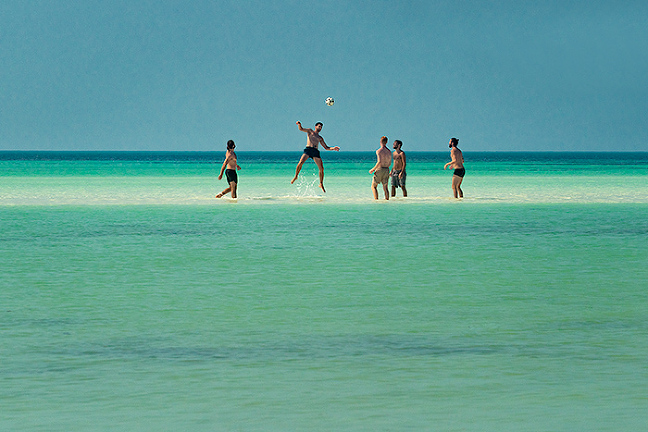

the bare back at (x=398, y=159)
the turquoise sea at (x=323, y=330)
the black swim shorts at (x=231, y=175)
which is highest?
the bare back at (x=398, y=159)

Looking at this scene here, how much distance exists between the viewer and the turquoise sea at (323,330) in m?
5.33

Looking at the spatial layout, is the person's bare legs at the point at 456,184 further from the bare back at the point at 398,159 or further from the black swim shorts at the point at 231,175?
the black swim shorts at the point at 231,175

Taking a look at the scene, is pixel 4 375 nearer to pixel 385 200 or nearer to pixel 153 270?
pixel 153 270

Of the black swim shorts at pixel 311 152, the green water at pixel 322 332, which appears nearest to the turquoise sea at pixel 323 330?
the green water at pixel 322 332

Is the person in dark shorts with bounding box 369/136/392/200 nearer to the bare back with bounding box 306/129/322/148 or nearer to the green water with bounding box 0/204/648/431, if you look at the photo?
the bare back with bounding box 306/129/322/148

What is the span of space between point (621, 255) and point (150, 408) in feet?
29.7

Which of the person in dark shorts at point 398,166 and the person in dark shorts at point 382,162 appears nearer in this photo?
the person in dark shorts at point 398,166

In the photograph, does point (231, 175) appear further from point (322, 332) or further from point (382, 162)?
point (322, 332)

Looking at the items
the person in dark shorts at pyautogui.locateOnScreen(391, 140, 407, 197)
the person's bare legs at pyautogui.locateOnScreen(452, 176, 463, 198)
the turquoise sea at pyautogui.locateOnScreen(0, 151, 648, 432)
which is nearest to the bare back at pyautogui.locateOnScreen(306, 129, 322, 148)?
the person in dark shorts at pyautogui.locateOnScreen(391, 140, 407, 197)

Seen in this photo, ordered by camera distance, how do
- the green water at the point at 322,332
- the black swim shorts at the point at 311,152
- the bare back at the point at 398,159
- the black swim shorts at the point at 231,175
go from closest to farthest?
the green water at the point at 322,332 → the bare back at the point at 398,159 → the black swim shorts at the point at 231,175 → the black swim shorts at the point at 311,152

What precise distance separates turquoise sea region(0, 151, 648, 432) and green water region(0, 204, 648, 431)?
0.02 meters

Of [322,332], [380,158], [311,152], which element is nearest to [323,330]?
[322,332]

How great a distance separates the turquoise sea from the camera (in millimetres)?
5332

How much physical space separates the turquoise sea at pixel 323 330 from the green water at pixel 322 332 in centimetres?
2
